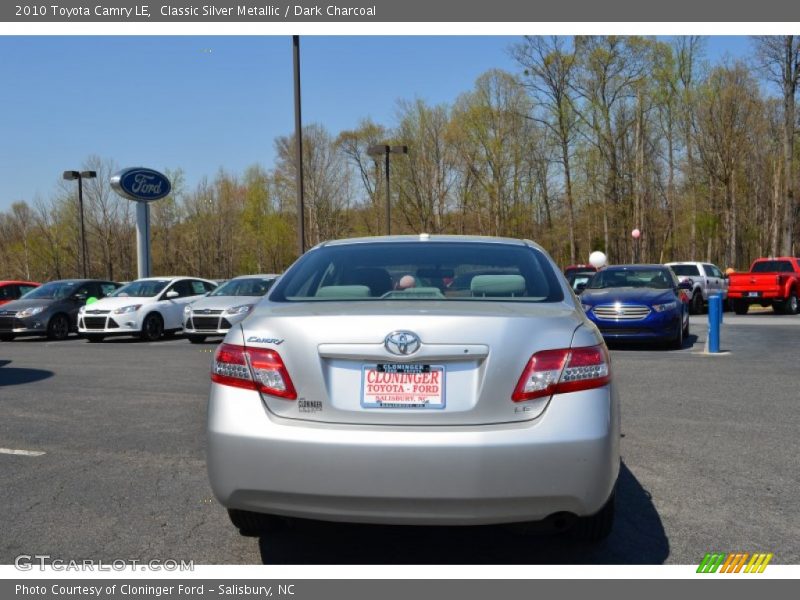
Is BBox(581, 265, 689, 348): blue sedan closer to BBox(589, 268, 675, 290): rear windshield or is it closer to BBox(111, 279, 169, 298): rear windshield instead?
BBox(589, 268, 675, 290): rear windshield

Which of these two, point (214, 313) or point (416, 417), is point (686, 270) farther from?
point (416, 417)

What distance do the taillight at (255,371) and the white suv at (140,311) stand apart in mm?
14906

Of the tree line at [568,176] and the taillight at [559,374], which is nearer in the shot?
the taillight at [559,374]

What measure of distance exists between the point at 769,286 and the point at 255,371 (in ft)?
74.6

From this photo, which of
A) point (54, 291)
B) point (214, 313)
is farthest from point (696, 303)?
point (54, 291)

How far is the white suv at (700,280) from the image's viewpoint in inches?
938

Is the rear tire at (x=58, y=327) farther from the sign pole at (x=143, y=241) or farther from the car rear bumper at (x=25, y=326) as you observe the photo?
the sign pole at (x=143, y=241)

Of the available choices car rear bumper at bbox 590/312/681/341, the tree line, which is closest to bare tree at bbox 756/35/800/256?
the tree line

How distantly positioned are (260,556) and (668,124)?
157 ft

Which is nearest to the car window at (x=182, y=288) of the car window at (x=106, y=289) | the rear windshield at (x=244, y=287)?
the rear windshield at (x=244, y=287)

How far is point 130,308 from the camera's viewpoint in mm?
17609

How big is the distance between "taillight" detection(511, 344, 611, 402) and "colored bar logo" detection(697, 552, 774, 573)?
3.79 feet

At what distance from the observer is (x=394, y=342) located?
10.3 feet

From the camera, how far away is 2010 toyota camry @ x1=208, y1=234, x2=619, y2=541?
121 inches
